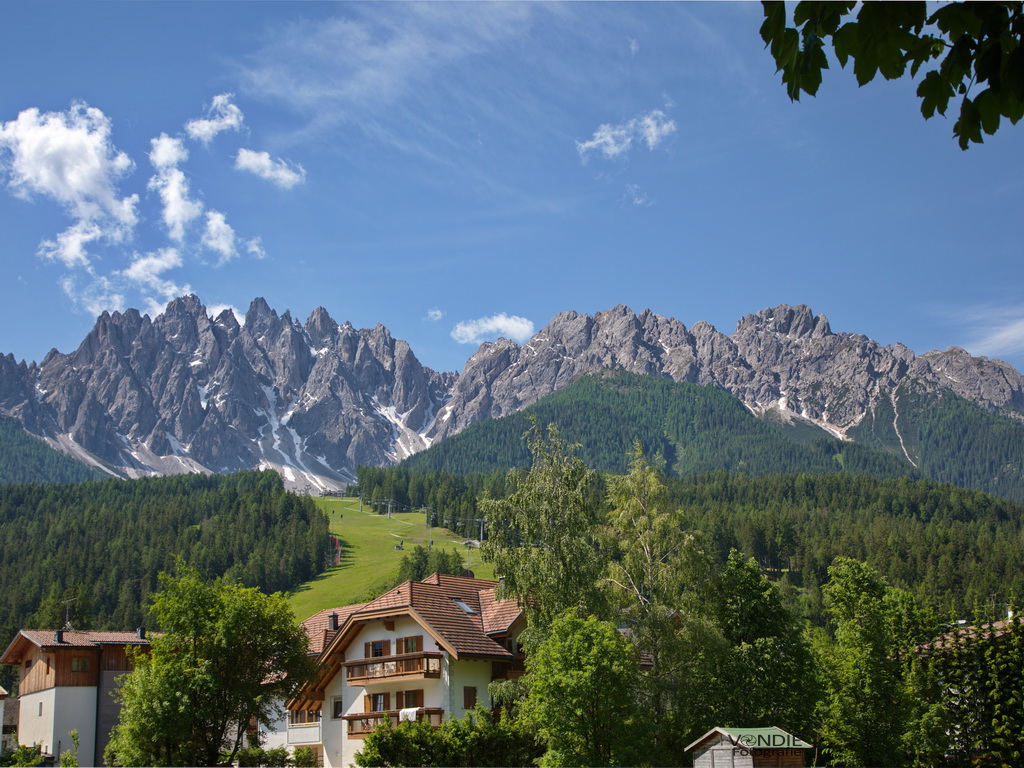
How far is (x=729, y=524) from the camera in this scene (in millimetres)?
189875

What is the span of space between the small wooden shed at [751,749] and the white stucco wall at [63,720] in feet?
151

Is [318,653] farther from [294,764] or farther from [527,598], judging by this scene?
[527,598]

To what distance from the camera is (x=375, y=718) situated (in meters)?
50.6

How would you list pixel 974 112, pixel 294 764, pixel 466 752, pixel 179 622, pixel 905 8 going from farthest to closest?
pixel 294 764, pixel 179 622, pixel 466 752, pixel 974 112, pixel 905 8

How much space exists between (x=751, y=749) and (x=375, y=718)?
23.2 m

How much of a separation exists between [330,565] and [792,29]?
19649 centimetres

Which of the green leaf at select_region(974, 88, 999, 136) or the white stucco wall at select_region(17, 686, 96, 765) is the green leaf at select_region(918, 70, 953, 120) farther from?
the white stucco wall at select_region(17, 686, 96, 765)

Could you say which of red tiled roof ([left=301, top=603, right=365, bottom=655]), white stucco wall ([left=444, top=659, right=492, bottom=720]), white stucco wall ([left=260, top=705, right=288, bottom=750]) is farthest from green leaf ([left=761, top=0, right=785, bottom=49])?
white stucco wall ([left=260, top=705, right=288, bottom=750])

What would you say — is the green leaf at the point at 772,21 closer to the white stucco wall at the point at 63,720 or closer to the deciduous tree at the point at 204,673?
the deciduous tree at the point at 204,673

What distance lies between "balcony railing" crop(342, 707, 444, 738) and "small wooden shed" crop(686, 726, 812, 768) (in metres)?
17.5

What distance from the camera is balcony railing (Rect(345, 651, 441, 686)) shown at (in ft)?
162

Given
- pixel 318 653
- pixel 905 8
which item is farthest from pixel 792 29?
pixel 318 653

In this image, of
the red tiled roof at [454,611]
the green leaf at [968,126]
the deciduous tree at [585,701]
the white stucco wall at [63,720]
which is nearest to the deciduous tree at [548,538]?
the red tiled roof at [454,611]

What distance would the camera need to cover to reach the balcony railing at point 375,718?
48.7 m
